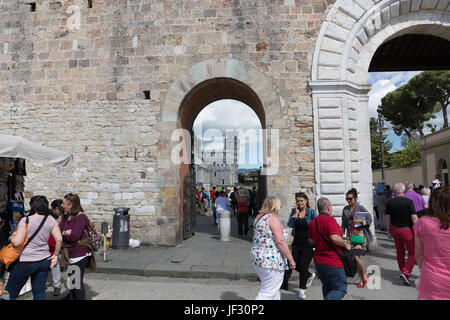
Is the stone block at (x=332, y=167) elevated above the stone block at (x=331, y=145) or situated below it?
below

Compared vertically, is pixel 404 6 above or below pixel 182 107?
above

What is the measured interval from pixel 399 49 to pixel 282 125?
580 cm

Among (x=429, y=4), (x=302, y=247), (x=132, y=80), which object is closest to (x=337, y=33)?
(x=429, y=4)

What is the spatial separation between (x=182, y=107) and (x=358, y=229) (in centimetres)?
512

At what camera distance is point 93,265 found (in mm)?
3820

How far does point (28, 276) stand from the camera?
3115 mm

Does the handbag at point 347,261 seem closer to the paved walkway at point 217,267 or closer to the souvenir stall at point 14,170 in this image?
the paved walkway at point 217,267

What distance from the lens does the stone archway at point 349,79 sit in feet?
22.5

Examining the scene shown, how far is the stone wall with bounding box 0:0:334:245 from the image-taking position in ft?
23.6

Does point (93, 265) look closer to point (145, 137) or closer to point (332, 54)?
point (145, 137)

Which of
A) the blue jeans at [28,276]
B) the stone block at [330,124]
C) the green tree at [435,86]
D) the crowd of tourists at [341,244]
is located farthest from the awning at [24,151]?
the green tree at [435,86]

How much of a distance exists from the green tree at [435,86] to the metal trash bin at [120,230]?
33.5 m

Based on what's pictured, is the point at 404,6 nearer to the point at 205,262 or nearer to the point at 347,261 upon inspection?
the point at 347,261

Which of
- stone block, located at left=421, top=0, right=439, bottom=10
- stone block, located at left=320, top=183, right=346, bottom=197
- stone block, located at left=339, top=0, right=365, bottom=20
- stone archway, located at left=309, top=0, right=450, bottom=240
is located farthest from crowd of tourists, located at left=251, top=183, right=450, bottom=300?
stone block, located at left=421, top=0, right=439, bottom=10
